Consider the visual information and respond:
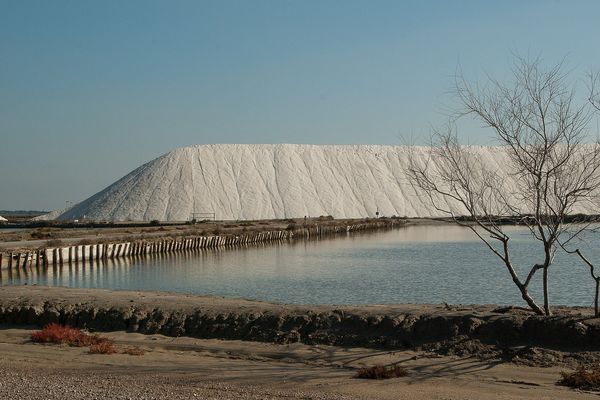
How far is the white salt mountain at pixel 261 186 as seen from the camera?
76.7 meters

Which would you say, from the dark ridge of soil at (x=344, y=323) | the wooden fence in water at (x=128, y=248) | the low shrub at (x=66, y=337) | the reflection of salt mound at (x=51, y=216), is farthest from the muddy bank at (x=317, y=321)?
the reflection of salt mound at (x=51, y=216)

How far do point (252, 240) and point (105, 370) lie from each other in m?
36.2

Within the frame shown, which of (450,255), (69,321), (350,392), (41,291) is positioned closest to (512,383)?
(350,392)

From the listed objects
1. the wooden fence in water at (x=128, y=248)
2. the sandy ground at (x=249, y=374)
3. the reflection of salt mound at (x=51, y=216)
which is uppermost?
the reflection of salt mound at (x=51, y=216)

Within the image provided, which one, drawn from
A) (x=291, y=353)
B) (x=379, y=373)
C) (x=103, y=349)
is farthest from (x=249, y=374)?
(x=103, y=349)

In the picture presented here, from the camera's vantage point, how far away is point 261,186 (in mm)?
84812

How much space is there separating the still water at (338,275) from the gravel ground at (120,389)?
24.4 ft

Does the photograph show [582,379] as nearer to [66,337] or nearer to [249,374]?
[249,374]

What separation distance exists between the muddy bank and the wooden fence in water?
562 inches

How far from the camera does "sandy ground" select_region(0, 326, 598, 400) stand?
27.9 ft

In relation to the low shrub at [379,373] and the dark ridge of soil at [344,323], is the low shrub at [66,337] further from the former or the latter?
the low shrub at [379,373]

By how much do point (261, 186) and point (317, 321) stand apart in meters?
72.9

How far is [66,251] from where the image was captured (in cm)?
3145

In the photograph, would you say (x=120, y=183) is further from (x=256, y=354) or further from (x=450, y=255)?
(x=256, y=354)
